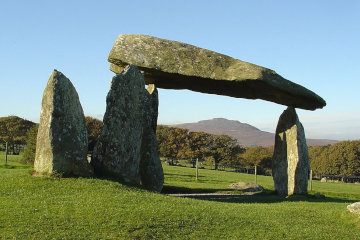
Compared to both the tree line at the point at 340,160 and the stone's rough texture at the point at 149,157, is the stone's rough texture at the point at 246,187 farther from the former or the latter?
the tree line at the point at 340,160

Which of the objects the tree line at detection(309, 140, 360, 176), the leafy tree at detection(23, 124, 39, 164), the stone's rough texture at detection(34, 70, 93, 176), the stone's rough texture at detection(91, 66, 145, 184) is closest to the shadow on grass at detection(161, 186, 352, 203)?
the stone's rough texture at detection(91, 66, 145, 184)

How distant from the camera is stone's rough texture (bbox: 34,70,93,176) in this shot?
15.5m

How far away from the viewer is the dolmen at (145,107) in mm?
15898

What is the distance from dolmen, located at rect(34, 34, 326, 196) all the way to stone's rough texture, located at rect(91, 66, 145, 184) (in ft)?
0.14

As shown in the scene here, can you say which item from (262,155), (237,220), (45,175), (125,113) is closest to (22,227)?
(45,175)

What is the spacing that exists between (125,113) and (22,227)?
8189 millimetres

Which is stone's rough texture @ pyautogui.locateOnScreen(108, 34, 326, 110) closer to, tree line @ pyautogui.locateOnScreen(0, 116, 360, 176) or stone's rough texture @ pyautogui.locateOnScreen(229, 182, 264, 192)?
stone's rough texture @ pyautogui.locateOnScreen(229, 182, 264, 192)

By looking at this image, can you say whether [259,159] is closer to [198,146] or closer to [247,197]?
[198,146]

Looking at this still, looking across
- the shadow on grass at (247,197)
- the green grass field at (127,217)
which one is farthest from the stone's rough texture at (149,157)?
the green grass field at (127,217)

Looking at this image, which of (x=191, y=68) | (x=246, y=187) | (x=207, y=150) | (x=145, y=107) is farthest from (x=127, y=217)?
(x=207, y=150)

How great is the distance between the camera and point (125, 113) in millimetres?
17766

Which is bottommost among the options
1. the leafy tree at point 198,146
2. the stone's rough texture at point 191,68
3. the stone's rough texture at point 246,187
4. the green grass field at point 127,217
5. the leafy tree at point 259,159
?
the stone's rough texture at point 246,187

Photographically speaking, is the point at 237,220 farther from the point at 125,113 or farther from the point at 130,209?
the point at 125,113

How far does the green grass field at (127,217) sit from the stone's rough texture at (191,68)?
651 cm
